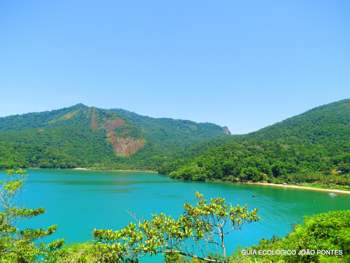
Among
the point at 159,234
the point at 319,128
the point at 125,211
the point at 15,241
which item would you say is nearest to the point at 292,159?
the point at 319,128

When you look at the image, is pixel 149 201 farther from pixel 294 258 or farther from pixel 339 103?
pixel 339 103

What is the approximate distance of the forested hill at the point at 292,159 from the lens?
8538cm

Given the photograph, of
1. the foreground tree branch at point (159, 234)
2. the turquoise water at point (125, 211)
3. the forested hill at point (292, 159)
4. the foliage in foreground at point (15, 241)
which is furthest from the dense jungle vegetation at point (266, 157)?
the foliage in foreground at point (15, 241)

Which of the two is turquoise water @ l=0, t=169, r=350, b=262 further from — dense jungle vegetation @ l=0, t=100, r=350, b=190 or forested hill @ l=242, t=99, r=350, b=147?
forested hill @ l=242, t=99, r=350, b=147

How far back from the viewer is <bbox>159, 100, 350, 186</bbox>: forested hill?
8538 centimetres

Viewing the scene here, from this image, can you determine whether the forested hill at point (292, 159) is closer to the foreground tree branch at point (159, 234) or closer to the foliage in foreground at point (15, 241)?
the foreground tree branch at point (159, 234)

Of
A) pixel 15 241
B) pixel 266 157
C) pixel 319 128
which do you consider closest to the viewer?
pixel 15 241

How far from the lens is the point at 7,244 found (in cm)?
877

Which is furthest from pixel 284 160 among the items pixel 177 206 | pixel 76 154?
pixel 76 154

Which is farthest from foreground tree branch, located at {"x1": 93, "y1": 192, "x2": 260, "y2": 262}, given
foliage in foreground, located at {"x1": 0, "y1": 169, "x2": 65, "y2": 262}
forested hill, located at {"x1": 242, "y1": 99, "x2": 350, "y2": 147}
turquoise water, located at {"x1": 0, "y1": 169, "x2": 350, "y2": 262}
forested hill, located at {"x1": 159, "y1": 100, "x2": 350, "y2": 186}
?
forested hill, located at {"x1": 242, "y1": 99, "x2": 350, "y2": 147}

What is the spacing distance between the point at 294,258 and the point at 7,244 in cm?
1336

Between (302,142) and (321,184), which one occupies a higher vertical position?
(302,142)

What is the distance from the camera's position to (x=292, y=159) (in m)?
102

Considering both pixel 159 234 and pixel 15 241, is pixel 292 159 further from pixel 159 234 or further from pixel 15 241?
pixel 15 241
